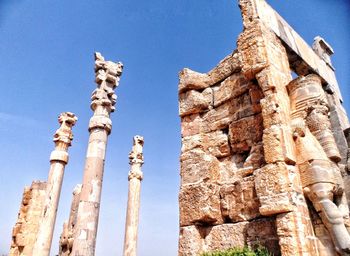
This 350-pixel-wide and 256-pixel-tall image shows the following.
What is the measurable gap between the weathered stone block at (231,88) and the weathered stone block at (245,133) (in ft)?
1.78

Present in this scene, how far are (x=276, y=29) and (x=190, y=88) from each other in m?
1.90

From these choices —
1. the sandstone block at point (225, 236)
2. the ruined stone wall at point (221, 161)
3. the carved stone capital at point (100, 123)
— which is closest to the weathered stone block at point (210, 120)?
the ruined stone wall at point (221, 161)

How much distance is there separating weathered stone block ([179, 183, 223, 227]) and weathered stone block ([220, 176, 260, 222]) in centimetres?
11

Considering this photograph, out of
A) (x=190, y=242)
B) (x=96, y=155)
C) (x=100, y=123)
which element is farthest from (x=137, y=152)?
(x=190, y=242)

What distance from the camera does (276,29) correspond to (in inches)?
221

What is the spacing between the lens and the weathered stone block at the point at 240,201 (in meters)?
4.26

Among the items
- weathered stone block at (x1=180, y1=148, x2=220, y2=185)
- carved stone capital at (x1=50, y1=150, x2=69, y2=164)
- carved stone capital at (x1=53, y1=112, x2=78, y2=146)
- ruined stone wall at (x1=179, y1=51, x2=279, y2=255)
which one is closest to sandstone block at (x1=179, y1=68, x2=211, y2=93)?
ruined stone wall at (x1=179, y1=51, x2=279, y2=255)

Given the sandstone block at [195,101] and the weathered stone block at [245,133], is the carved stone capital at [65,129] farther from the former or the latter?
the weathered stone block at [245,133]

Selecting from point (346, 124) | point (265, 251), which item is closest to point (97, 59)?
point (346, 124)

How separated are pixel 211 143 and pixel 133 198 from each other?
9.09 m

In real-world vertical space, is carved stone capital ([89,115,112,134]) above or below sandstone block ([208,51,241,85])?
above

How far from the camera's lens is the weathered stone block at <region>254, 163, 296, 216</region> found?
367 centimetres

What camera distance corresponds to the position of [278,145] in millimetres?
4016

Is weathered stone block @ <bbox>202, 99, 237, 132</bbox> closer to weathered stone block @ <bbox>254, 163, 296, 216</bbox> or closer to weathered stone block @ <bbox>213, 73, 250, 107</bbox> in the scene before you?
weathered stone block @ <bbox>213, 73, 250, 107</bbox>
